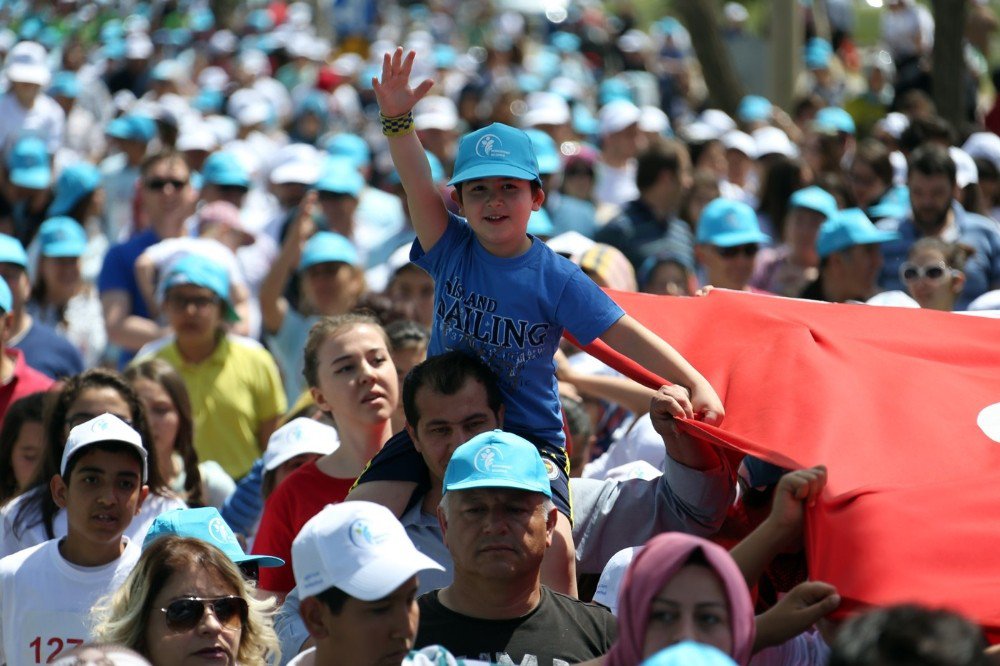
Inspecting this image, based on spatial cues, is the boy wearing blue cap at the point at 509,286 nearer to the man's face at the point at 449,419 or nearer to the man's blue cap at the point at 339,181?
the man's face at the point at 449,419

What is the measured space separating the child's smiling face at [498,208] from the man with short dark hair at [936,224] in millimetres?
4148

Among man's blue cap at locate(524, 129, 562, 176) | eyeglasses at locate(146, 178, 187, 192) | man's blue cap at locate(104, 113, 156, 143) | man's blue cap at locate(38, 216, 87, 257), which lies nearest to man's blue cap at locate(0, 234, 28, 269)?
man's blue cap at locate(38, 216, 87, 257)

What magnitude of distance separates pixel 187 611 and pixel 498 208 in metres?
1.55

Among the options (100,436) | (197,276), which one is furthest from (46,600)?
(197,276)

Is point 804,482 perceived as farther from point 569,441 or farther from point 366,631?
point 569,441

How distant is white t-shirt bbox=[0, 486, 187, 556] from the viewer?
5.76 metres

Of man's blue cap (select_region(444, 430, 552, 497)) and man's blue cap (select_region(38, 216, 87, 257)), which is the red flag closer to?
man's blue cap (select_region(444, 430, 552, 497))

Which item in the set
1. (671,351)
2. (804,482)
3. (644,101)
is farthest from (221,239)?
(644,101)

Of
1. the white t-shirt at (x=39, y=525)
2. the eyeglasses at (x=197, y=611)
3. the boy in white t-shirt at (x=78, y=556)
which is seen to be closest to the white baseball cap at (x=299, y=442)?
the white t-shirt at (x=39, y=525)

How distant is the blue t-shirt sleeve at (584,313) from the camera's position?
16.5ft

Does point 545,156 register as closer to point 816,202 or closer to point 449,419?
point 816,202

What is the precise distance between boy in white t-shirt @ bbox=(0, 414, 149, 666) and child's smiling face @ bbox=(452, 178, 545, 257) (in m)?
1.35

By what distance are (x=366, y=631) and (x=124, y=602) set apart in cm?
95

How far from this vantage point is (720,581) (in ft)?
11.8
